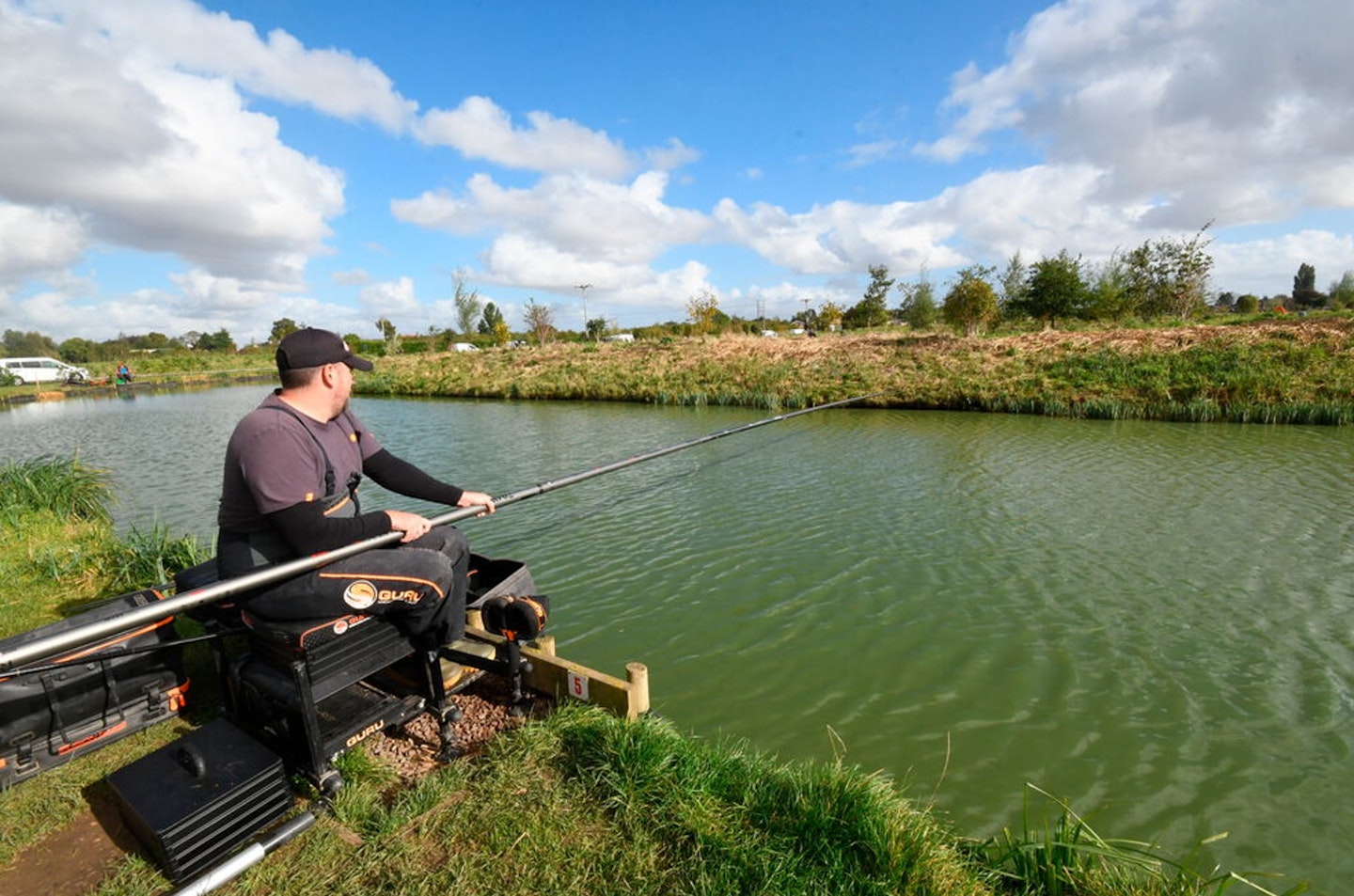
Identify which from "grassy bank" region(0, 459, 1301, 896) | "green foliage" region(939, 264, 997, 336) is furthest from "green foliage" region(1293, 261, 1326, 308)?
"grassy bank" region(0, 459, 1301, 896)

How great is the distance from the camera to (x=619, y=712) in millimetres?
3328

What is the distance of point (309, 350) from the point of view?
301 cm

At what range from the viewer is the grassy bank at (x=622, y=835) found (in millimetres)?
2436

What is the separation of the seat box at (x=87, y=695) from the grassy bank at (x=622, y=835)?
0.11 m

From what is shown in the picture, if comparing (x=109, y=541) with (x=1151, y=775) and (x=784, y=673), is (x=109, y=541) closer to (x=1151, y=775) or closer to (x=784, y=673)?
(x=784, y=673)

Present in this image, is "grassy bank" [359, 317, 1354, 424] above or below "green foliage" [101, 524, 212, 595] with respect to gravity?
above

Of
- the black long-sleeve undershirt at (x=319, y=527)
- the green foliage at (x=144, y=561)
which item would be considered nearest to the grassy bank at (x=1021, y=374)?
the green foliage at (x=144, y=561)

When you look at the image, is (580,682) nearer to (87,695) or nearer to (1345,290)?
(87,695)

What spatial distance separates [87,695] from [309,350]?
2358 millimetres

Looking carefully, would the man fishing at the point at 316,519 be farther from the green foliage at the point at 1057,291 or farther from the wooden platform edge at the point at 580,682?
the green foliage at the point at 1057,291

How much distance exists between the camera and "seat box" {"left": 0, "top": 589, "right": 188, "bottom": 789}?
10.1 ft

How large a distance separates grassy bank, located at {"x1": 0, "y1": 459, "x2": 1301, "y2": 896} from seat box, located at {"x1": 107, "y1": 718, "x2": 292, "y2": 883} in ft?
0.60

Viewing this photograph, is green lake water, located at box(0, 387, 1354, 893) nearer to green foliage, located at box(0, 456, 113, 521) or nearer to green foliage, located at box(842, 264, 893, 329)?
green foliage, located at box(0, 456, 113, 521)

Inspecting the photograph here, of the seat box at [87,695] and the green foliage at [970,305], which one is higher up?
the green foliage at [970,305]
